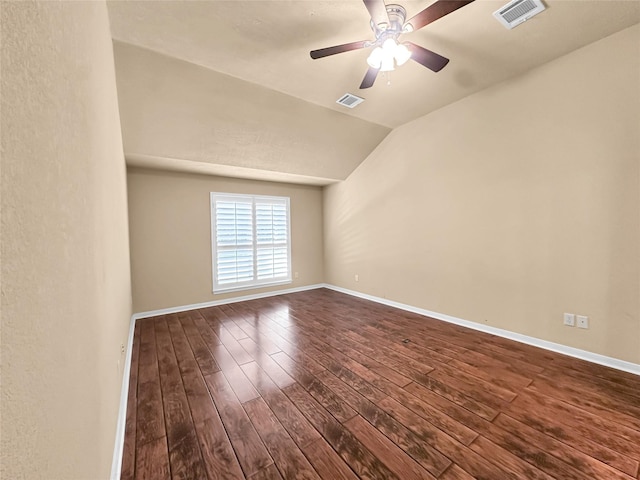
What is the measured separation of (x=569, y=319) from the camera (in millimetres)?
2625

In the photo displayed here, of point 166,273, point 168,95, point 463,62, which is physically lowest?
point 166,273

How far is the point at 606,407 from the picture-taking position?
188cm

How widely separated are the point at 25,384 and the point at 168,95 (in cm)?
311

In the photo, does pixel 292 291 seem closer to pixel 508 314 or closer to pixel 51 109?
pixel 508 314

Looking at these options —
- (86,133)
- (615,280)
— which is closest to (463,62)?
(615,280)

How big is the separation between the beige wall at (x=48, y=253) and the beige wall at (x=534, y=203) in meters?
3.65

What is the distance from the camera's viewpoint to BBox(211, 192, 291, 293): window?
4711 millimetres

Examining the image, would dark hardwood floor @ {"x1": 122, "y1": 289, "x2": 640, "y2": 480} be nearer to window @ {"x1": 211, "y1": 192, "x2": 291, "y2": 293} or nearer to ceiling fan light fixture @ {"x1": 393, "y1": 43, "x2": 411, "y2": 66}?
window @ {"x1": 211, "y1": 192, "x2": 291, "y2": 293}

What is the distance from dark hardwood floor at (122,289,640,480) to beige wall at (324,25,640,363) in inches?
20.5

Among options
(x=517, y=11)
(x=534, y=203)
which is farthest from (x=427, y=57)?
(x=534, y=203)

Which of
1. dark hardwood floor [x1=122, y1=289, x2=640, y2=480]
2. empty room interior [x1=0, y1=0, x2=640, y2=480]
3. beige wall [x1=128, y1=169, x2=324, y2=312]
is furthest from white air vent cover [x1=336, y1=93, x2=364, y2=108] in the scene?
dark hardwood floor [x1=122, y1=289, x2=640, y2=480]

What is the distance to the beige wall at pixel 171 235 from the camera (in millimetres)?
4023

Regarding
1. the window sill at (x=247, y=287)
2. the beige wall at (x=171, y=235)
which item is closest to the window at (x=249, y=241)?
the window sill at (x=247, y=287)

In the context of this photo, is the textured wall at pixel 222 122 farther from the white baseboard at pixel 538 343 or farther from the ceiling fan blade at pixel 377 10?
the white baseboard at pixel 538 343
